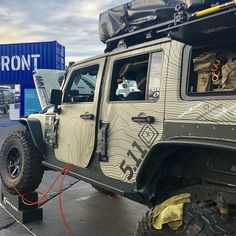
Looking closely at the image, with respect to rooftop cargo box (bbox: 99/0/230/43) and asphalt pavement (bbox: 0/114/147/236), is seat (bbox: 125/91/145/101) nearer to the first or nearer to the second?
rooftop cargo box (bbox: 99/0/230/43)

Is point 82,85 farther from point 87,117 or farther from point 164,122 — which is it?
point 164,122

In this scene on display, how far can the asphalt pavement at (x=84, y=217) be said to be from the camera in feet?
14.9

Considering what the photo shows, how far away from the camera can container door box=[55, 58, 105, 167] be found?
384cm

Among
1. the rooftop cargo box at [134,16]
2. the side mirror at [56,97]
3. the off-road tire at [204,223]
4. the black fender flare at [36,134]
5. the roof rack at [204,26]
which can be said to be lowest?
the off-road tire at [204,223]

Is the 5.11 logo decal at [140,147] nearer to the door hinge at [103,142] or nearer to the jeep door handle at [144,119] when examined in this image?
the jeep door handle at [144,119]

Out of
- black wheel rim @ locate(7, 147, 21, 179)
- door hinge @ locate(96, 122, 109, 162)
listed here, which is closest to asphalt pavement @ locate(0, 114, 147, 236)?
black wheel rim @ locate(7, 147, 21, 179)

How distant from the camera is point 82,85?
453 cm

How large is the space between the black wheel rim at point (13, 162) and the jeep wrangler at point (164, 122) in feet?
3.36

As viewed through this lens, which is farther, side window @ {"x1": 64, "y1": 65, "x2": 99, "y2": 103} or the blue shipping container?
the blue shipping container

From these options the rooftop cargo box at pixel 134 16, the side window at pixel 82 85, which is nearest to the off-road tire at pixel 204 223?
the rooftop cargo box at pixel 134 16

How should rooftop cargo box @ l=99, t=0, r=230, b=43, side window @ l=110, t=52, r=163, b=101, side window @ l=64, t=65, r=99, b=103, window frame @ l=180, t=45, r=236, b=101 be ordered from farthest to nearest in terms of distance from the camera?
side window @ l=64, t=65, r=99, b=103, rooftop cargo box @ l=99, t=0, r=230, b=43, side window @ l=110, t=52, r=163, b=101, window frame @ l=180, t=45, r=236, b=101

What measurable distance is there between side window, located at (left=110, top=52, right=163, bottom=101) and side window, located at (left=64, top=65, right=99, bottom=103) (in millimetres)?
362

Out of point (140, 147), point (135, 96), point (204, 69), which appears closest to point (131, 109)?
point (135, 96)

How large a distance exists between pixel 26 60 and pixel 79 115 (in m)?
18.6
